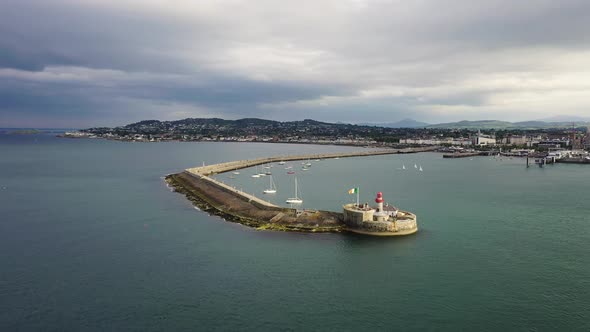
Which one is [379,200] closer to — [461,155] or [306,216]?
[306,216]

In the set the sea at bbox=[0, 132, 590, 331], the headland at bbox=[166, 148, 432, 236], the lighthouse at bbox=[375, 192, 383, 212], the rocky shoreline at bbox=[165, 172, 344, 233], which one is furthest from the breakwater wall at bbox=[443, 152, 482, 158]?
the lighthouse at bbox=[375, 192, 383, 212]

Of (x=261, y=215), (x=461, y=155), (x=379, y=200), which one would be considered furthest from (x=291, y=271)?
(x=461, y=155)

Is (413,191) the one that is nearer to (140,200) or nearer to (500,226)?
(500,226)

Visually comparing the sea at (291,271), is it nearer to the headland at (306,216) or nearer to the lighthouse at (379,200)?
the headland at (306,216)

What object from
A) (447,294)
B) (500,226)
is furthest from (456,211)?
(447,294)

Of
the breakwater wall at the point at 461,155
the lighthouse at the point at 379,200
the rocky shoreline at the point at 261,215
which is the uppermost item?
the lighthouse at the point at 379,200

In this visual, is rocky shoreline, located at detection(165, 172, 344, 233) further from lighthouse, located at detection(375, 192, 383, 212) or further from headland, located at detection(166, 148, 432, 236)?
lighthouse, located at detection(375, 192, 383, 212)

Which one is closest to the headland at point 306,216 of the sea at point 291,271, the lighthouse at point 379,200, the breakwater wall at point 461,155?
the lighthouse at point 379,200

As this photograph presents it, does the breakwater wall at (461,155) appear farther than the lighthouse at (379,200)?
Yes
